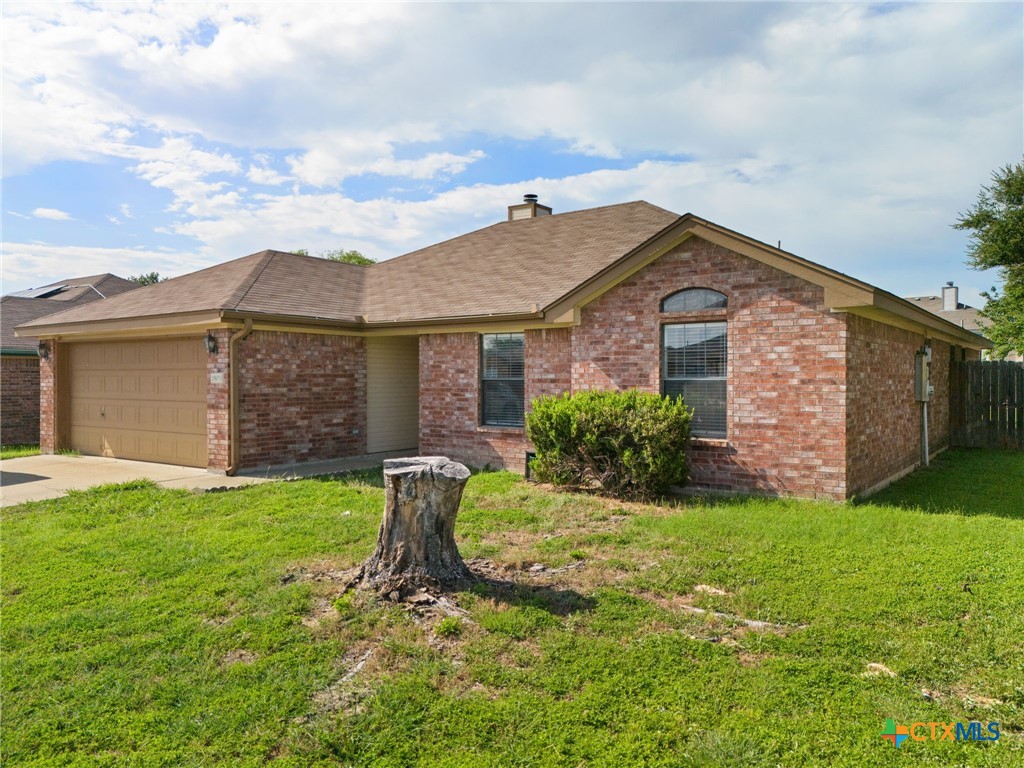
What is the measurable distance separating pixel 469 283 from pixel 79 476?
7.94 m

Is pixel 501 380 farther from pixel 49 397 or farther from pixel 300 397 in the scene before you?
pixel 49 397

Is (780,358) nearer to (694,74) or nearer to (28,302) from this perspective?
(694,74)

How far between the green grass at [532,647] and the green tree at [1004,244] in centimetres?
1848

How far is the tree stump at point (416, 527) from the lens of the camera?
5539 millimetres

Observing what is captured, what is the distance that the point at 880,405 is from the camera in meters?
10.0

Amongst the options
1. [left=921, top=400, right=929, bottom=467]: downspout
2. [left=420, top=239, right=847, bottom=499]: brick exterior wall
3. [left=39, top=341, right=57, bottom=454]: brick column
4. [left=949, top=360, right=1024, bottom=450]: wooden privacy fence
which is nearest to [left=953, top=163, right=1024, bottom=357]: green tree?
[left=949, top=360, right=1024, bottom=450]: wooden privacy fence

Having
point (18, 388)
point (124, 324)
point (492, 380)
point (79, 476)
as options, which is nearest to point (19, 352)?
point (18, 388)

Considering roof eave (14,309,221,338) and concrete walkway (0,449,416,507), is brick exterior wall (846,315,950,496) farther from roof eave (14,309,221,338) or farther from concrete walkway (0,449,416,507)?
roof eave (14,309,221,338)

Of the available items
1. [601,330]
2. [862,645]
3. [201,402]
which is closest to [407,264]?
[201,402]

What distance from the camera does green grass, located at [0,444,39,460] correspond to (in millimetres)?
14841

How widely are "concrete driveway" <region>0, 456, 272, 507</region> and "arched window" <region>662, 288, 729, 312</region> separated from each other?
7054 mm

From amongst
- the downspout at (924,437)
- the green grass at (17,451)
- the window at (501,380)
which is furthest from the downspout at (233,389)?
the downspout at (924,437)

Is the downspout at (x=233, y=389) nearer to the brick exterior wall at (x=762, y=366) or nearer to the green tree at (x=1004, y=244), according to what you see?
the brick exterior wall at (x=762, y=366)

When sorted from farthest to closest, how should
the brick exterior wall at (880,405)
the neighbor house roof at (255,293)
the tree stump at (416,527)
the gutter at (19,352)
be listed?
1. the gutter at (19,352)
2. the neighbor house roof at (255,293)
3. the brick exterior wall at (880,405)
4. the tree stump at (416,527)
